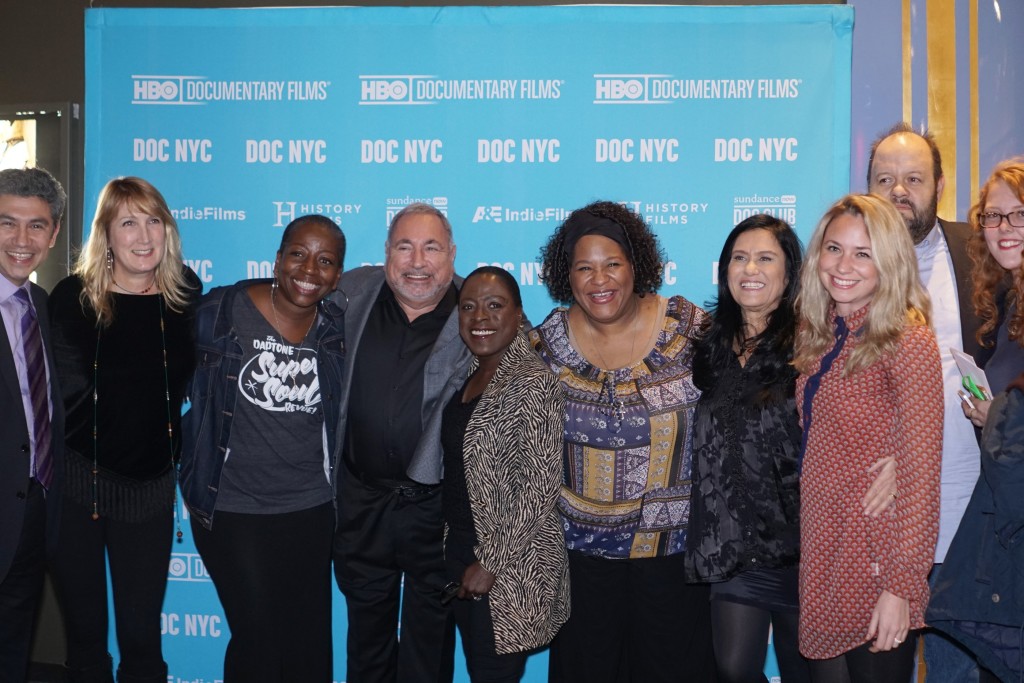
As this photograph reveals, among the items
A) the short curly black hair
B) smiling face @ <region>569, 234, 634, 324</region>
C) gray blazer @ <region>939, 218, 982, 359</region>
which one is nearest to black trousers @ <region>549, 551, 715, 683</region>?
smiling face @ <region>569, 234, 634, 324</region>

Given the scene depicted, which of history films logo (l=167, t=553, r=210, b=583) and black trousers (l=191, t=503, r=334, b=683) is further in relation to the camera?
history films logo (l=167, t=553, r=210, b=583)

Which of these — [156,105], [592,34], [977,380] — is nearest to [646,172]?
[592,34]

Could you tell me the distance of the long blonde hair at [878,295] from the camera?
2.63 m

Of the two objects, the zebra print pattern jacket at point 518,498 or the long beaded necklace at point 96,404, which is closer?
the zebra print pattern jacket at point 518,498

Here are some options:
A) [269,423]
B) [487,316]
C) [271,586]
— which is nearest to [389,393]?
[269,423]

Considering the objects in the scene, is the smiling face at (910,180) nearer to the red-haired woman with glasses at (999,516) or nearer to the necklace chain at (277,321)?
the red-haired woman with glasses at (999,516)

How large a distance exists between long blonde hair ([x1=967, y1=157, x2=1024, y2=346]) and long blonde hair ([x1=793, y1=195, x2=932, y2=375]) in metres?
0.53

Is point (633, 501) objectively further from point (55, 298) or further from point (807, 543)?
point (55, 298)

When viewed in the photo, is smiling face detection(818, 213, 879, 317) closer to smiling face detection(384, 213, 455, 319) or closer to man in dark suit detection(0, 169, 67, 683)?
smiling face detection(384, 213, 455, 319)

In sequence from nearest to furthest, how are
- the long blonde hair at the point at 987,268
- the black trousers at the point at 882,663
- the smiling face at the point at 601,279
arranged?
the black trousers at the point at 882,663 < the long blonde hair at the point at 987,268 < the smiling face at the point at 601,279

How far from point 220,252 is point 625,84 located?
2.23 metres

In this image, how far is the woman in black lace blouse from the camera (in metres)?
2.89

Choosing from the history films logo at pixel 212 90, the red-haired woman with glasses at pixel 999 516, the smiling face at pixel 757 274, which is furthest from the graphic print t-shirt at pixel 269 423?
the red-haired woman with glasses at pixel 999 516

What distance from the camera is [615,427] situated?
3.17 meters
